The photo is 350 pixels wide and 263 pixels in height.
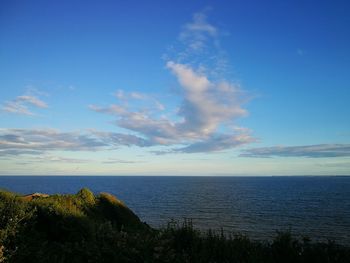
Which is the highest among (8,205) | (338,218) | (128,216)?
(8,205)

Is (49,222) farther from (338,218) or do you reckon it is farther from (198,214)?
(338,218)

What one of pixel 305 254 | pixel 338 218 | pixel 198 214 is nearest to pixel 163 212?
pixel 198 214

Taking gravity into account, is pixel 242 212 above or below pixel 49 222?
below

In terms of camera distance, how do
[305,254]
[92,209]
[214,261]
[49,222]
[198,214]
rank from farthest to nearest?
[198,214] < [92,209] < [49,222] < [305,254] < [214,261]

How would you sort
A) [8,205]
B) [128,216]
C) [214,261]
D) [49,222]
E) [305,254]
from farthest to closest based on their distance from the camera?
[128,216] → [49,222] → [8,205] → [305,254] → [214,261]

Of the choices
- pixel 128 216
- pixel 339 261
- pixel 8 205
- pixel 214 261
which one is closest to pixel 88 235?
pixel 8 205

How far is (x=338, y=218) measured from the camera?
2352 inches

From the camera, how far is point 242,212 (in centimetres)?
6906

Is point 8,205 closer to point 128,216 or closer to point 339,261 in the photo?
point 339,261

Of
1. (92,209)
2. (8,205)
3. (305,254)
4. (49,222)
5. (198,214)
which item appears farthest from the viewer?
(198,214)

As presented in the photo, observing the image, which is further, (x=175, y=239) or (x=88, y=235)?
(x=88, y=235)

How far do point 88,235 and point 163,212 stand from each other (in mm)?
57465

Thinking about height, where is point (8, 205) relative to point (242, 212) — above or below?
above

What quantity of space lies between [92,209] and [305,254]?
22172 mm
